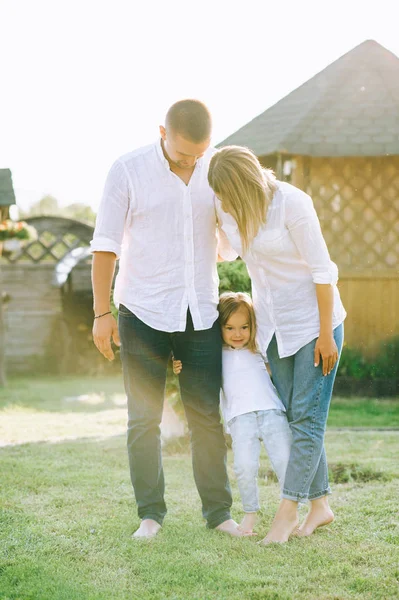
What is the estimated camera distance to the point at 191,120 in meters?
2.85

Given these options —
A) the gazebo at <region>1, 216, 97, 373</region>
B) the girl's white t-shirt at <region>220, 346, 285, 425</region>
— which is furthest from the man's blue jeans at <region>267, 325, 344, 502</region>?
the gazebo at <region>1, 216, 97, 373</region>

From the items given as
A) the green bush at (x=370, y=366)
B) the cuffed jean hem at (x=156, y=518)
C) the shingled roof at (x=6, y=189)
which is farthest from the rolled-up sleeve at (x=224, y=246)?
the shingled roof at (x=6, y=189)

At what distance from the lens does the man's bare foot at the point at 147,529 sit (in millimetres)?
3129

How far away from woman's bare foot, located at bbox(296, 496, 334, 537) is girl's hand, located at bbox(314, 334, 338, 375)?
1.99 ft

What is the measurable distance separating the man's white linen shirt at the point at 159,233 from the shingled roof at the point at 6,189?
21.0ft

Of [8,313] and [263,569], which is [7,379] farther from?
[263,569]

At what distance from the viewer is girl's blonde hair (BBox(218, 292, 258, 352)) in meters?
3.21

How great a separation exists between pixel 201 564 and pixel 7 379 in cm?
805

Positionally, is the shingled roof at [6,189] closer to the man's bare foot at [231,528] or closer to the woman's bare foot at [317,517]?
the man's bare foot at [231,528]

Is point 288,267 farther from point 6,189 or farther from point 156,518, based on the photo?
point 6,189

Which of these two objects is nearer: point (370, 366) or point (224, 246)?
point (224, 246)

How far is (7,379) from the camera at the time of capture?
10406mm

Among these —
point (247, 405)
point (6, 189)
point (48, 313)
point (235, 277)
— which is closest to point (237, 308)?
point (247, 405)

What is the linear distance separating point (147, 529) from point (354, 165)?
6.49 meters
